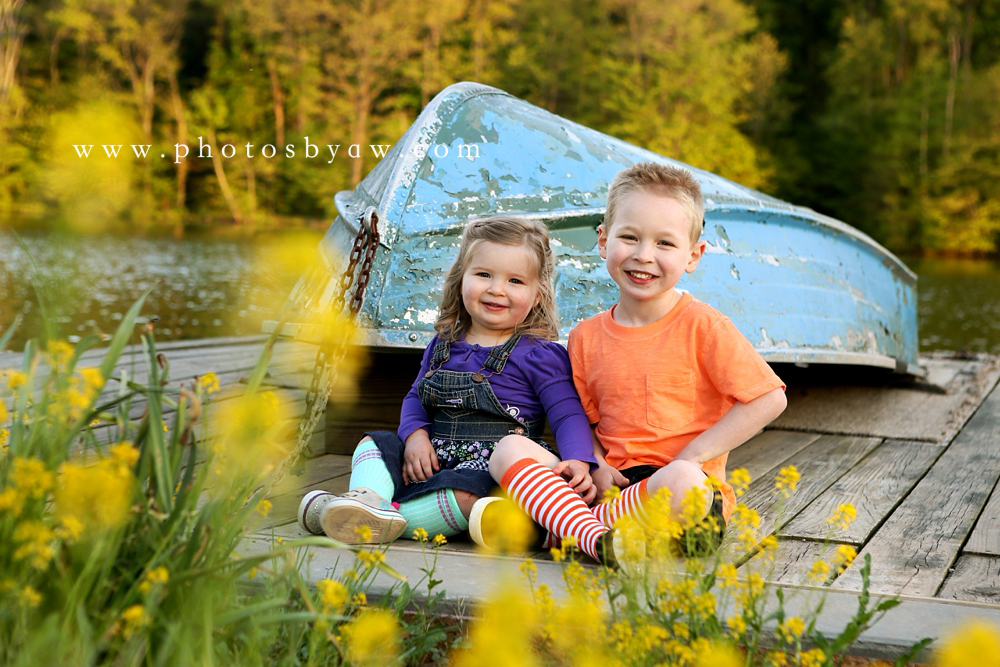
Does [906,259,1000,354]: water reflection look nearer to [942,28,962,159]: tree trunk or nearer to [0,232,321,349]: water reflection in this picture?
[942,28,962,159]: tree trunk

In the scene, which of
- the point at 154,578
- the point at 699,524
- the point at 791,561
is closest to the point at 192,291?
the point at 791,561

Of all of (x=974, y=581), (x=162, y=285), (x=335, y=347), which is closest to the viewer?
(x=974, y=581)

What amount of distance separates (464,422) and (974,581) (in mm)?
1301

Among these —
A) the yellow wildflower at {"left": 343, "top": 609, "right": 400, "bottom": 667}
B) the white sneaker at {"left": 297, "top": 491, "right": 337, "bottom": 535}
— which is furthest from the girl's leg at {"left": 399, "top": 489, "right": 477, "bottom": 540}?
the yellow wildflower at {"left": 343, "top": 609, "right": 400, "bottom": 667}

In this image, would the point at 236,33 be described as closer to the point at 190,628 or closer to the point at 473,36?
the point at 473,36

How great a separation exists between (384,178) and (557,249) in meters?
0.81

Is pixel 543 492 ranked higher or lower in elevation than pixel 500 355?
lower

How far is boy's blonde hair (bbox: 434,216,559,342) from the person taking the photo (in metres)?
2.54

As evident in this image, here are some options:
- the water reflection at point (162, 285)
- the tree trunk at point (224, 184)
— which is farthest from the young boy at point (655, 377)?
the tree trunk at point (224, 184)

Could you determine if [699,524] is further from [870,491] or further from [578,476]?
[870,491]

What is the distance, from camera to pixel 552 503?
215 centimetres

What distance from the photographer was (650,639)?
134cm

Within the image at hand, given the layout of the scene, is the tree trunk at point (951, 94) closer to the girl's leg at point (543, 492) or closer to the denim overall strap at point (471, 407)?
the denim overall strap at point (471, 407)

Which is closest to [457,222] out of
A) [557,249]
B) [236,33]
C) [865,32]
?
[557,249]
